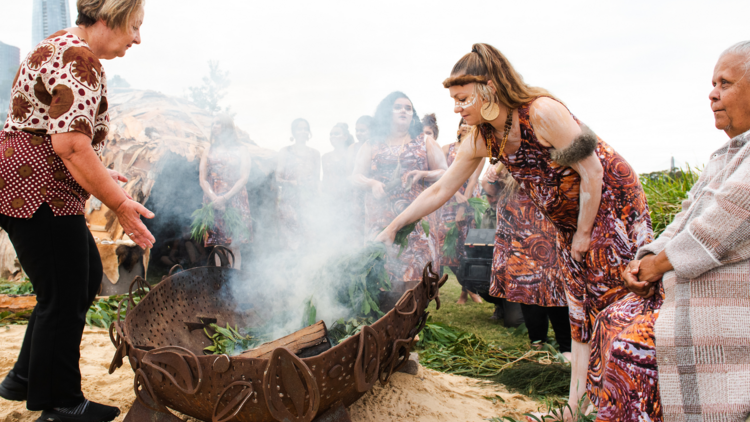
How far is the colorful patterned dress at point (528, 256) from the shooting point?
3.43m

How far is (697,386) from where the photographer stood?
1.32 m

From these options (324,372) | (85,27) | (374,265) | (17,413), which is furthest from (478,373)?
(85,27)

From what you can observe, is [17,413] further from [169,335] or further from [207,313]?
[207,313]

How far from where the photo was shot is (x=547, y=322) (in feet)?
A: 12.1

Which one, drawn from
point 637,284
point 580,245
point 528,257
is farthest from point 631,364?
point 528,257

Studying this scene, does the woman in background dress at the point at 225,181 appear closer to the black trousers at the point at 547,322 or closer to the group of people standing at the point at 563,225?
the group of people standing at the point at 563,225

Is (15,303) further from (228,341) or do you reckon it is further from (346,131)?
(346,131)

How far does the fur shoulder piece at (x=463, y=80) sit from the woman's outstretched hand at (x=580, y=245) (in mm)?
942

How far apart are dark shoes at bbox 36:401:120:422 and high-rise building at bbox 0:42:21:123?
31.0 feet

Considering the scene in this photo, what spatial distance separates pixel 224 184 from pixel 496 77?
4849 millimetres

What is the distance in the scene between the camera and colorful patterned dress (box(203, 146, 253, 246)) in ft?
19.4

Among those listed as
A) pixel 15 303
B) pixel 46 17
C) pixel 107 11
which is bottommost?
pixel 15 303

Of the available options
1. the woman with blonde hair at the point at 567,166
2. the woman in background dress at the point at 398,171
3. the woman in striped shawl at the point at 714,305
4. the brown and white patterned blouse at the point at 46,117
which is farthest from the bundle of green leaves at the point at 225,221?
the woman in striped shawl at the point at 714,305

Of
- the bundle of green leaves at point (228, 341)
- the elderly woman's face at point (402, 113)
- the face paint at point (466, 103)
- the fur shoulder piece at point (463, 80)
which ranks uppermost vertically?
the elderly woman's face at point (402, 113)
